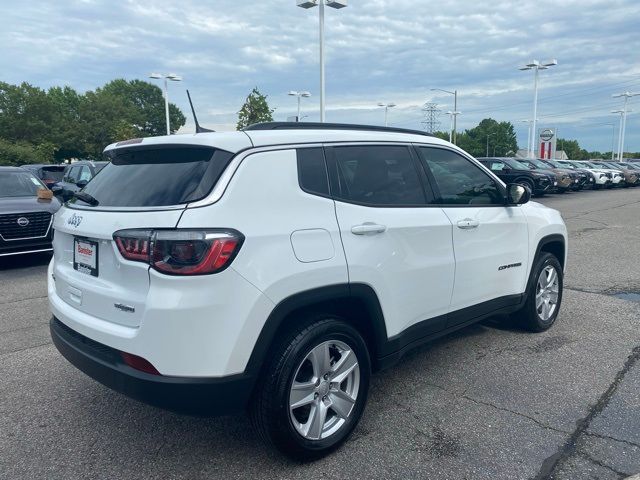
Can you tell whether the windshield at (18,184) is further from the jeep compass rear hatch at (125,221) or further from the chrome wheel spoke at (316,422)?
the chrome wheel spoke at (316,422)

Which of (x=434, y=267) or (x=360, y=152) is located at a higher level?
(x=360, y=152)

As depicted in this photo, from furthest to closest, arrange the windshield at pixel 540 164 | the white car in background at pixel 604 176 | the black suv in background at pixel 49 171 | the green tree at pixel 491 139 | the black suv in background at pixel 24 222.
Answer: the green tree at pixel 491 139 < the white car in background at pixel 604 176 < the windshield at pixel 540 164 < the black suv in background at pixel 49 171 < the black suv in background at pixel 24 222

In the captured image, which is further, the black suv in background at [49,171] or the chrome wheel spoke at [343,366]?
the black suv in background at [49,171]

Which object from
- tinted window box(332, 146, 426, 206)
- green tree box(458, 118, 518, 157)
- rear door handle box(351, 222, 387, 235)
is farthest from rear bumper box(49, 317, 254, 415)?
green tree box(458, 118, 518, 157)

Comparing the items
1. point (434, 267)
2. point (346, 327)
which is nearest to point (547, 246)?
point (434, 267)

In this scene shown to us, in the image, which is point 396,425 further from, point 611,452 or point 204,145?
point 204,145

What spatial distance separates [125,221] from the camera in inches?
105

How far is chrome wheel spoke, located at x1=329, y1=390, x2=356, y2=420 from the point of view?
3.03 meters

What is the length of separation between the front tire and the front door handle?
1.27 meters

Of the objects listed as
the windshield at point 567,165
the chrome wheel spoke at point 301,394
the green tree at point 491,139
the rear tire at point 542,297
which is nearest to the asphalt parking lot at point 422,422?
the rear tire at point 542,297

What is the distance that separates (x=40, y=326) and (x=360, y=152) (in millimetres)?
3858

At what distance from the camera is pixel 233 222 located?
8.41ft

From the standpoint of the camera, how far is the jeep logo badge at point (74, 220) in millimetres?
3037

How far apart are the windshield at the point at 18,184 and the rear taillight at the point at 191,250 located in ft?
24.4
